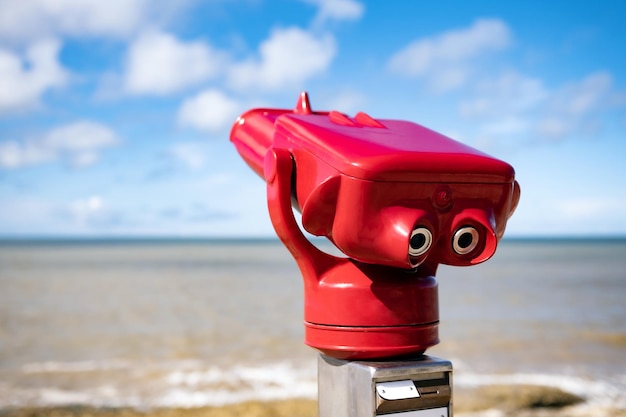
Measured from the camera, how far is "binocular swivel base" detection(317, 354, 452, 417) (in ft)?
4.74

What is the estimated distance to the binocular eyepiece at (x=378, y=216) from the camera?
1.37m

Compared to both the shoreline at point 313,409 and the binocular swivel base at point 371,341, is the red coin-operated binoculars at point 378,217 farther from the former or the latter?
the shoreline at point 313,409

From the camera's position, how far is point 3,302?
1252cm

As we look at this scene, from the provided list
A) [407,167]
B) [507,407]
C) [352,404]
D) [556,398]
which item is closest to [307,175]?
[407,167]

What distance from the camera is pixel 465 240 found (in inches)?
56.5

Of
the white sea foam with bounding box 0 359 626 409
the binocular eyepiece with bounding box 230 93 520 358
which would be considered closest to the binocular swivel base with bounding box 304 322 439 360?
the binocular eyepiece with bounding box 230 93 520 358

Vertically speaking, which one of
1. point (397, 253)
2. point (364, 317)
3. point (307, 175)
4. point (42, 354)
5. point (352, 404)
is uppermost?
point (307, 175)

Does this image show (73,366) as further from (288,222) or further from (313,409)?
(288,222)

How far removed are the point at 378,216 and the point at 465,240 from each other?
0.20m

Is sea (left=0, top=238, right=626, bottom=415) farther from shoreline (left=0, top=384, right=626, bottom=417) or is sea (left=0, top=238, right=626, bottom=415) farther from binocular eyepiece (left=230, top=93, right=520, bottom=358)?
binocular eyepiece (left=230, top=93, right=520, bottom=358)

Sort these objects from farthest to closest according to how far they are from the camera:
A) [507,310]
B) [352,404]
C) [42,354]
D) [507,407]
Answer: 1. [507,310]
2. [42,354]
3. [507,407]
4. [352,404]

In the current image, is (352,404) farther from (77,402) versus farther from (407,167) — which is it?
(77,402)

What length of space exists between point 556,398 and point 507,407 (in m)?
0.50

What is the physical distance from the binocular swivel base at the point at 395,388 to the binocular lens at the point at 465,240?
0.84ft
